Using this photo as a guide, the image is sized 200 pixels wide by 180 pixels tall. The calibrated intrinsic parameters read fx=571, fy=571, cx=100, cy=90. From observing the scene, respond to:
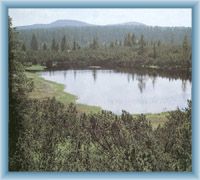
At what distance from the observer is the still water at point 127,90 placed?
372cm

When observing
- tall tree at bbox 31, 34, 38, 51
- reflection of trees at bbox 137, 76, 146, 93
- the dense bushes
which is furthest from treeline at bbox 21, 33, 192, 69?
the dense bushes

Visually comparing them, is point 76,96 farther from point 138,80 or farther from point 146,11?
point 146,11

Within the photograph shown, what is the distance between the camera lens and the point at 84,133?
3.78 metres

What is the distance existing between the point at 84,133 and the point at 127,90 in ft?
1.32

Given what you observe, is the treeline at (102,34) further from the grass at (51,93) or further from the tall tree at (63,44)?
the grass at (51,93)

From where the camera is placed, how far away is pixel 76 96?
3775 mm

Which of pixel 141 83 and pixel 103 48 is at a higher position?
pixel 103 48

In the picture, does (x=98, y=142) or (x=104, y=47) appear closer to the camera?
(x=98, y=142)

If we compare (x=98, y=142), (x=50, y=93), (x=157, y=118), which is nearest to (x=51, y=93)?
(x=50, y=93)

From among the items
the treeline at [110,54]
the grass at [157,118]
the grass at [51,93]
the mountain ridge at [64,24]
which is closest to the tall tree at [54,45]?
the treeline at [110,54]

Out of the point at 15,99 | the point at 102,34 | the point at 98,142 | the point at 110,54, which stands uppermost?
the point at 102,34

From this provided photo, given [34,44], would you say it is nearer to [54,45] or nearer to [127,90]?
[54,45]

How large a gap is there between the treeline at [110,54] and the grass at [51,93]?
13 cm
